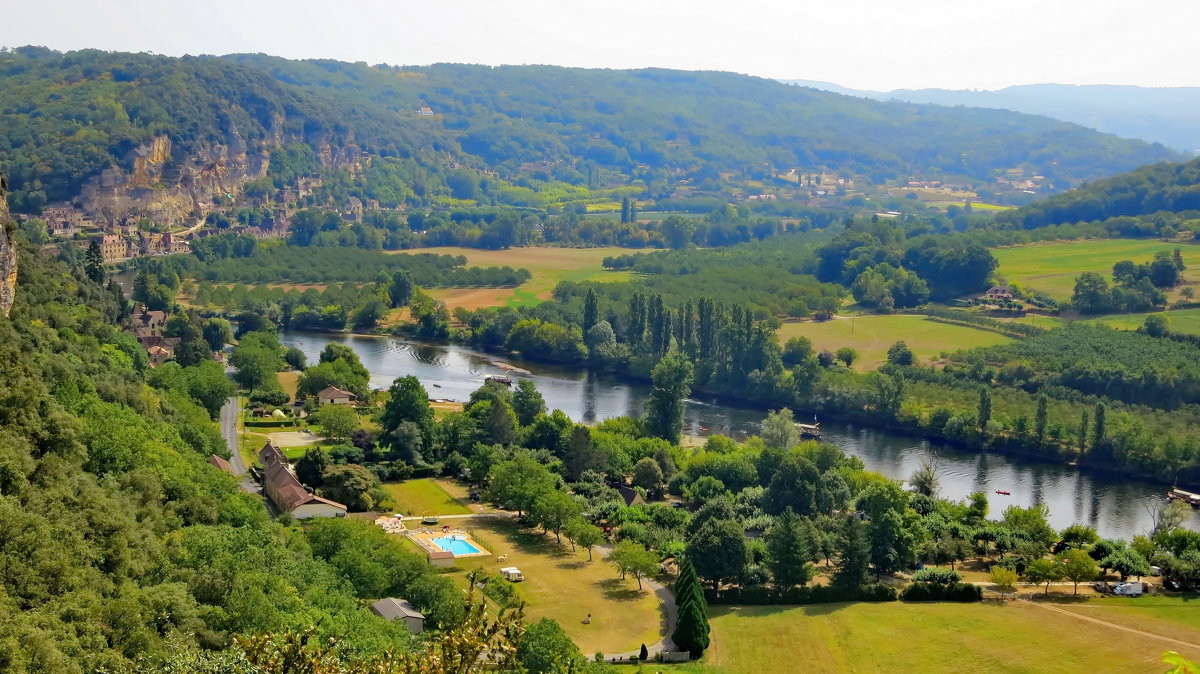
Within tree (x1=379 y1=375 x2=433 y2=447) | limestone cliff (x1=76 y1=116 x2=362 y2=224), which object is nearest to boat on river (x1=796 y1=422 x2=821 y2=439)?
tree (x1=379 y1=375 x2=433 y2=447)

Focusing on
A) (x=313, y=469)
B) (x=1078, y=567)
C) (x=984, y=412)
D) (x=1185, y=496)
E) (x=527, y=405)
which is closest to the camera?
(x=1078, y=567)

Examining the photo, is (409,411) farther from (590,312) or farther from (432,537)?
(590,312)

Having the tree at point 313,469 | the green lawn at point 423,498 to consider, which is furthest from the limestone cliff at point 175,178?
the tree at point 313,469

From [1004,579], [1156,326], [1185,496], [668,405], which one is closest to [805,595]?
[1004,579]

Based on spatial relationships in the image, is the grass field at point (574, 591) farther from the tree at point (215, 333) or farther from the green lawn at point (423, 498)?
the tree at point (215, 333)

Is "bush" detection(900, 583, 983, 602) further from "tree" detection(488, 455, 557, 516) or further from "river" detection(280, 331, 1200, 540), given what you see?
"tree" detection(488, 455, 557, 516)
